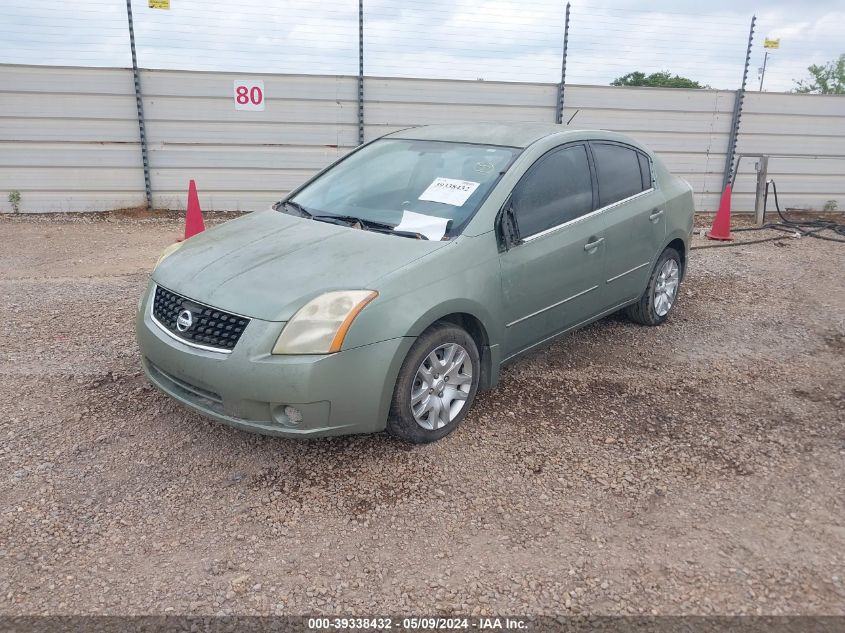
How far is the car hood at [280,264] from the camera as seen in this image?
3.25m

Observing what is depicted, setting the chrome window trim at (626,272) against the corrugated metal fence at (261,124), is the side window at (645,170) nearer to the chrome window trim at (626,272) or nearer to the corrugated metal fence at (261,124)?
the chrome window trim at (626,272)

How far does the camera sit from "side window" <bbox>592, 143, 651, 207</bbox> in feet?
15.5

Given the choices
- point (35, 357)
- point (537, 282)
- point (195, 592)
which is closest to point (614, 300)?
point (537, 282)

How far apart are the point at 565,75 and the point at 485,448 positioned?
29.4 feet

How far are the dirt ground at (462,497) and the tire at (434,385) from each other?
0.14 meters

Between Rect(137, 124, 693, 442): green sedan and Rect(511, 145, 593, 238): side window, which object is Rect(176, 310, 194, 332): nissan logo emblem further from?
Rect(511, 145, 593, 238): side window

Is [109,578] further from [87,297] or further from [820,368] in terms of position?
[820,368]

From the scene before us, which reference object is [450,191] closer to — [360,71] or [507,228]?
[507,228]

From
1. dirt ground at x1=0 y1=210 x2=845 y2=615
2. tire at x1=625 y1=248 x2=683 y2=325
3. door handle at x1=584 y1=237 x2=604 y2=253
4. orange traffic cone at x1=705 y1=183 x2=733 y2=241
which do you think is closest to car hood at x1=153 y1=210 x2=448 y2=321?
dirt ground at x1=0 y1=210 x2=845 y2=615

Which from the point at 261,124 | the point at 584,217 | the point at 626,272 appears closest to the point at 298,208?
the point at 584,217

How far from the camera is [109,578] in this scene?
2680mm

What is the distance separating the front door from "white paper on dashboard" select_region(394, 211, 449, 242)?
38 cm

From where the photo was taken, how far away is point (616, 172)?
4.88 metres

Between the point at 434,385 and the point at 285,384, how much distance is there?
0.84 metres
